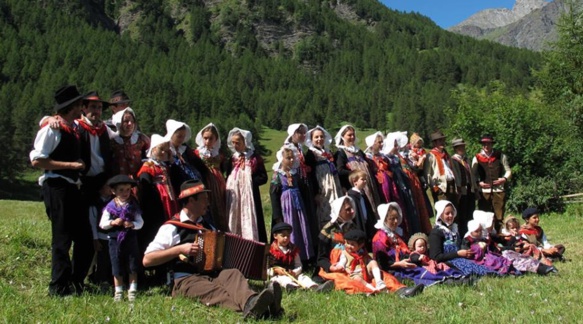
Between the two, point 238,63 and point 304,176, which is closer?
point 304,176

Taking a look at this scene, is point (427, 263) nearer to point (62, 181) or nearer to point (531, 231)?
point (531, 231)

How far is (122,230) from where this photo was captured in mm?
5492

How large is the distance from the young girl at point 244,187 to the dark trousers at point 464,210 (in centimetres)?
441

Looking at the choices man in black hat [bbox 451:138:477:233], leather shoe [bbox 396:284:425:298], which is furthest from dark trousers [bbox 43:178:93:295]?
man in black hat [bbox 451:138:477:233]

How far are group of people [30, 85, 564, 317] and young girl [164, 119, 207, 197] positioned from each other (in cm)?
2

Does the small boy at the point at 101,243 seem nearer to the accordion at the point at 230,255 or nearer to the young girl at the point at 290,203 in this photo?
the accordion at the point at 230,255

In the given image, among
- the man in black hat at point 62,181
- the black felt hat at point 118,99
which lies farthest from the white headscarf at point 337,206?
the man in black hat at point 62,181

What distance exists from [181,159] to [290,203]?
1.65 m

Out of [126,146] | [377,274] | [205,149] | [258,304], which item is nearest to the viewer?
[258,304]

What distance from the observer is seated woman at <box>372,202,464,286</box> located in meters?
6.63

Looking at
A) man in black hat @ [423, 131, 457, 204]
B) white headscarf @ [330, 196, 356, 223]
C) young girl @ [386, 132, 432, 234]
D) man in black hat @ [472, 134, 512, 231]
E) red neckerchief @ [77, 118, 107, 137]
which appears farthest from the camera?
man in black hat @ [472, 134, 512, 231]

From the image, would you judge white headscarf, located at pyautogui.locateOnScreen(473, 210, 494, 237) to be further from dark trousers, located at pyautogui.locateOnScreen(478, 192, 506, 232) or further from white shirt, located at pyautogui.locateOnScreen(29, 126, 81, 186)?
white shirt, located at pyautogui.locateOnScreen(29, 126, 81, 186)

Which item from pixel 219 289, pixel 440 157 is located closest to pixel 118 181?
pixel 219 289

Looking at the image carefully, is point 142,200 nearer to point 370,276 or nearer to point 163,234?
point 163,234
